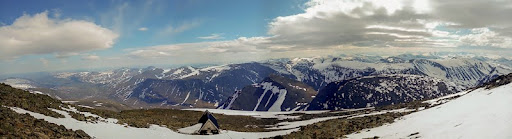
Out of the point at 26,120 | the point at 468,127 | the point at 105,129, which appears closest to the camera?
the point at 468,127

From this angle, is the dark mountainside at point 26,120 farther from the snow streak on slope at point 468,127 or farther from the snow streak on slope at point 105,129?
the snow streak on slope at point 468,127

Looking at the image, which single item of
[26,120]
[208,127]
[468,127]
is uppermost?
[26,120]

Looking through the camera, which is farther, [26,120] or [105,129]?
[105,129]

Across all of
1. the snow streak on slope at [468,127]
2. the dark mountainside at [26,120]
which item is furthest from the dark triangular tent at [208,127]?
the snow streak on slope at [468,127]

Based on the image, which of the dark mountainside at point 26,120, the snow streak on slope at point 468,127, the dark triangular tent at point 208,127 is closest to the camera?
the snow streak on slope at point 468,127

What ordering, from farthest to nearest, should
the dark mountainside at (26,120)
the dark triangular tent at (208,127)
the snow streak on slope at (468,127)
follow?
the dark triangular tent at (208,127)
the dark mountainside at (26,120)
the snow streak on slope at (468,127)

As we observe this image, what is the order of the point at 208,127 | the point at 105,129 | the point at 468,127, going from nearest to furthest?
the point at 468,127, the point at 105,129, the point at 208,127

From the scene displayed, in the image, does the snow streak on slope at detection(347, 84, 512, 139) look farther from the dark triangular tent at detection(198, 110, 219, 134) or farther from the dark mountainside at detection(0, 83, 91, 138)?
the dark mountainside at detection(0, 83, 91, 138)

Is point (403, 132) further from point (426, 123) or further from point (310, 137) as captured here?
point (310, 137)

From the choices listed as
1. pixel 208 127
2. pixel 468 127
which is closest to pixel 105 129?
pixel 208 127

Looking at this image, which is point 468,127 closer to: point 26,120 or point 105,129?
point 105,129

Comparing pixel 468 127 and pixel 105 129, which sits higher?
pixel 468 127

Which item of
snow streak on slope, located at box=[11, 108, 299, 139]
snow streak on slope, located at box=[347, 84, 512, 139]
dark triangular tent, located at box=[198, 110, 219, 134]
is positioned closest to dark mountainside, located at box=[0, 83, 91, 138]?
snow streak on slope, located at box=[11, 108, 299, 139]

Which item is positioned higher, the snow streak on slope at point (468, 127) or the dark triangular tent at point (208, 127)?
the snow streak on slope at point (468, 127)
